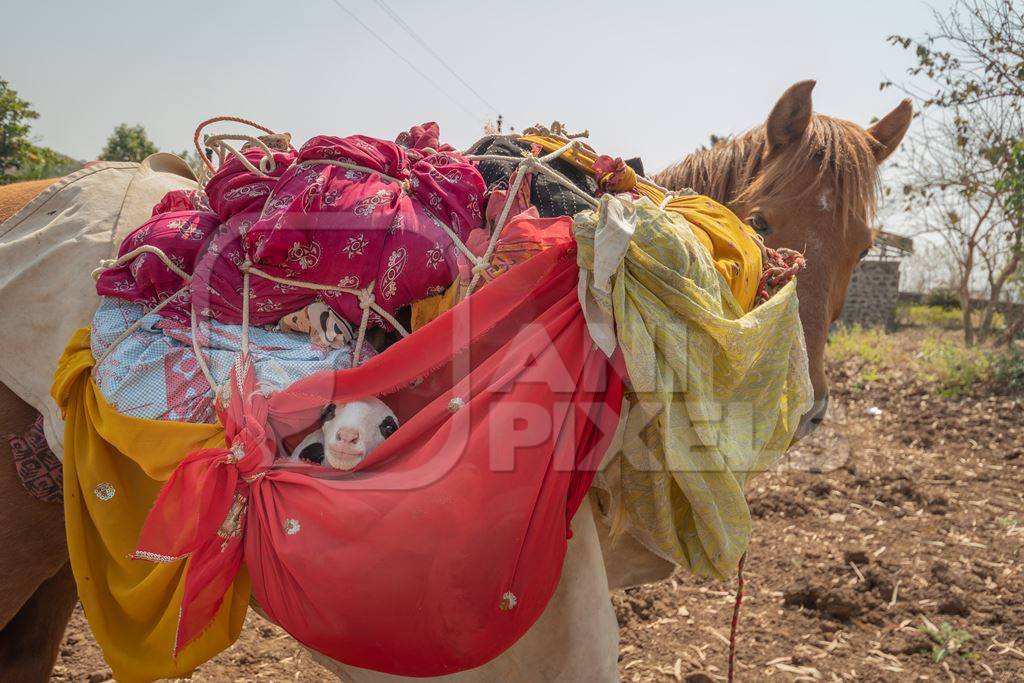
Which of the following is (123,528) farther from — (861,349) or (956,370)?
(861,349)

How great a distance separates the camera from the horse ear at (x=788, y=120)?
104 inches

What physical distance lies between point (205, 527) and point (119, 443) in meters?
0.35

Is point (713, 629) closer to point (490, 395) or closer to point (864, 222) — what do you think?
point (864, 222)

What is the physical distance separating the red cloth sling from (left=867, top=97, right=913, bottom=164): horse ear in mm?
2061

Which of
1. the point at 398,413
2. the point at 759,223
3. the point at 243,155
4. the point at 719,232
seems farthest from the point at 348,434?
the point at 759,223

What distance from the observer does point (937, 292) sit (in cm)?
2192

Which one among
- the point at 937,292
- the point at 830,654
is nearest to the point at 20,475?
the point at 830,654

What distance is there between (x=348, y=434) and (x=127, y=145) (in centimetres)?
1768

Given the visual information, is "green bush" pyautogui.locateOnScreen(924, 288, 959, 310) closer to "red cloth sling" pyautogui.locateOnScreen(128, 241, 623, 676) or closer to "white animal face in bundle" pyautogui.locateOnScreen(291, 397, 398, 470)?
"red cloth sling" pyautogui.locateOnScreen(128, 241, 623, 676)

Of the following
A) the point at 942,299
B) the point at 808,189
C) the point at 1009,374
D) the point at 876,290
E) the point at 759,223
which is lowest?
the point at 1009,374

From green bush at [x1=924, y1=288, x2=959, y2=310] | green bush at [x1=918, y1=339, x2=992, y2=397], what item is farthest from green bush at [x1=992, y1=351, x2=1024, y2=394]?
green bush at [x1=924, y1=288, x2=959, y2=310]

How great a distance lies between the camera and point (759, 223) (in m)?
2.55

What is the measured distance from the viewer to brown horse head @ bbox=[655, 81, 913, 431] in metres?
2.48

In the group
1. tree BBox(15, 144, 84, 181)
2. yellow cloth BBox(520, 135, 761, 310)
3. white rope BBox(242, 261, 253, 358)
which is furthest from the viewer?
tree BBox(15, 144, 84, 181)
